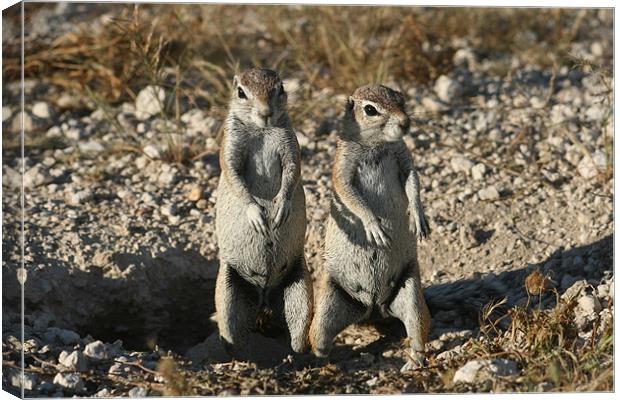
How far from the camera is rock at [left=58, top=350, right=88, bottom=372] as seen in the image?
4.88 meters

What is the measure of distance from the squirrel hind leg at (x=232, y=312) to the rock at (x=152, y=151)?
6.46 ft

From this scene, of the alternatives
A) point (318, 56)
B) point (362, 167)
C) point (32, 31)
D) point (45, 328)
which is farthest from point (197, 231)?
point (32, 31)

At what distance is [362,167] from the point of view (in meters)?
5.07

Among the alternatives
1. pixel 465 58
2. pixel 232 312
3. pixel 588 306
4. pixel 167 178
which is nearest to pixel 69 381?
pixel 232 312

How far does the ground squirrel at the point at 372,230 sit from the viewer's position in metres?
5.01

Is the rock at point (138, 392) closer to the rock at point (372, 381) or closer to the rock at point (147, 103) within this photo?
the rock at point (372, 381)

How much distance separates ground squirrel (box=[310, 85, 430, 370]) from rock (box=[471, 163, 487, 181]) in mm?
1635

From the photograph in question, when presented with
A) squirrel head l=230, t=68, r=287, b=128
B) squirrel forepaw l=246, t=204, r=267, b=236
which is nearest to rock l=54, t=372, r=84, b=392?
squirrel forepaw l=246, t=204, r=267, b=236

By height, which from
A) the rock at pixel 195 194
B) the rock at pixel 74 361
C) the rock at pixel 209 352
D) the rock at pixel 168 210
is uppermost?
the rock at pixel 195 194

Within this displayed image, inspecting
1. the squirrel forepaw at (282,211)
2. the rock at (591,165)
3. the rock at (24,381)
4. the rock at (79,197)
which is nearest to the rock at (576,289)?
the rock at (591,165)

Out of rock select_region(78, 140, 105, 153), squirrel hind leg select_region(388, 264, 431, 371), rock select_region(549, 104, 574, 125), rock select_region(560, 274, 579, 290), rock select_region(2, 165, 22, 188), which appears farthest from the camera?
rock select_region(549, 104, 574, 125)

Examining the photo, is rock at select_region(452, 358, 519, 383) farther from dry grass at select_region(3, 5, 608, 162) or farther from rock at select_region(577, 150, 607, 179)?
dry grass at select_region(3, 5, 608, 162)

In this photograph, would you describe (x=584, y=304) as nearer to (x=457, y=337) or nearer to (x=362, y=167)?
(x=457, y=337)

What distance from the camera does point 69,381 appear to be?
4.72 metres
